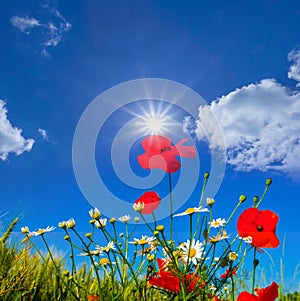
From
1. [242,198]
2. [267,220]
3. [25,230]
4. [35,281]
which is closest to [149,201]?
[242,198]

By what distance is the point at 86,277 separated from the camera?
2.64m

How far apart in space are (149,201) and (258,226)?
0.48m

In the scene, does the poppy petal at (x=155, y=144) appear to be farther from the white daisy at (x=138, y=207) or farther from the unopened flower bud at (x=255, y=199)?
the unopened flower bud at (x=255, y=199)

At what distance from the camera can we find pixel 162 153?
1705 millimetres

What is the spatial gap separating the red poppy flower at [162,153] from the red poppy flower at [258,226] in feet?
1.33

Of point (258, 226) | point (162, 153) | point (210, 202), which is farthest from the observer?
point (162, 153)

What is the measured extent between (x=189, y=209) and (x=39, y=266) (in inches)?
54.9

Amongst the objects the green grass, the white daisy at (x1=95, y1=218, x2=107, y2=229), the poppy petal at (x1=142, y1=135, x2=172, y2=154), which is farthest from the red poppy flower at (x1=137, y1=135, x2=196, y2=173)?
the green grass

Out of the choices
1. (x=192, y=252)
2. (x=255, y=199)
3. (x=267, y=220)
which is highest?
(x=255, y=199)

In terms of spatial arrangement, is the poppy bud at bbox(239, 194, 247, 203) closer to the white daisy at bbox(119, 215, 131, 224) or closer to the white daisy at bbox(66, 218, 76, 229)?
the white daisy at bbox(119, 215, 131, 224)

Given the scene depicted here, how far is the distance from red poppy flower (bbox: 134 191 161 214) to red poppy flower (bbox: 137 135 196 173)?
13 centimetres

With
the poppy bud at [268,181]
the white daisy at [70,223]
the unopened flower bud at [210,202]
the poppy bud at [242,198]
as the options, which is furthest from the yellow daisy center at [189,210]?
the white daisy at [70,223]

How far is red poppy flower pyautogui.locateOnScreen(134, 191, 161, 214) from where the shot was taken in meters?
1.63

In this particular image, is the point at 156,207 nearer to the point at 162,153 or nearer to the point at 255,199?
the point at 162,153
